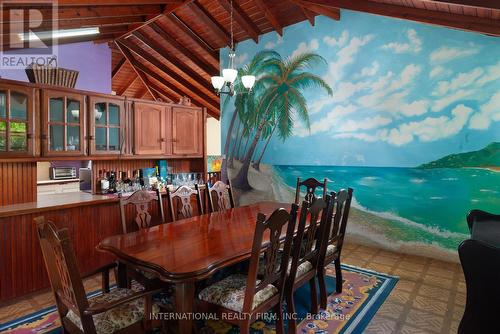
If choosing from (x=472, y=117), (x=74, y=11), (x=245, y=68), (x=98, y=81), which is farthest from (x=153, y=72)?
(x=472, y=117)

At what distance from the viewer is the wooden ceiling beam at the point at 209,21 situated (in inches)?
186

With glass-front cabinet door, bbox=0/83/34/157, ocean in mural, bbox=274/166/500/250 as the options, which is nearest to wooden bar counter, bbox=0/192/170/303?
glass-front cabinet door, bbox=0/83/34/157

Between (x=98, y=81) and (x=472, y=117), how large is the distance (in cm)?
625

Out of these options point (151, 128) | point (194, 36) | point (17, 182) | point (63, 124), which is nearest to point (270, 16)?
point (194, 36)

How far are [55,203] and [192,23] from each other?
379cm

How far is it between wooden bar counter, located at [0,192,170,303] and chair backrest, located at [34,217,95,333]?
1423 millimetres

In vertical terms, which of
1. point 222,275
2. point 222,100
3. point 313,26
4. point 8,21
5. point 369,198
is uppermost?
point 313,26

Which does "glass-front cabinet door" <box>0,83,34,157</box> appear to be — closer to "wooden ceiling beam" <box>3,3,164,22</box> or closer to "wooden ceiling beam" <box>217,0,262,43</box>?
"wooden ceiling beam" <box>3,3,164,22</box>

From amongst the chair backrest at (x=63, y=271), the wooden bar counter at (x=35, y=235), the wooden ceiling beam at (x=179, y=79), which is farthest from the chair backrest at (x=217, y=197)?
the wooden ceiling beam at (x=179, y=79)

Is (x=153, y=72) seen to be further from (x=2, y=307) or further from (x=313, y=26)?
(x=2, y=307)

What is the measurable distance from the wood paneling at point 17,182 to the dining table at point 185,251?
5.16ft

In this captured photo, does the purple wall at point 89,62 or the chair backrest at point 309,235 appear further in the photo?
the purple wall at point 89,62

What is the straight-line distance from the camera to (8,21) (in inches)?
140

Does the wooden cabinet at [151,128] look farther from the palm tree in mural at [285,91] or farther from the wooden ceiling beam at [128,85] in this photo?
the wooden ceiling beam at [128,85]
